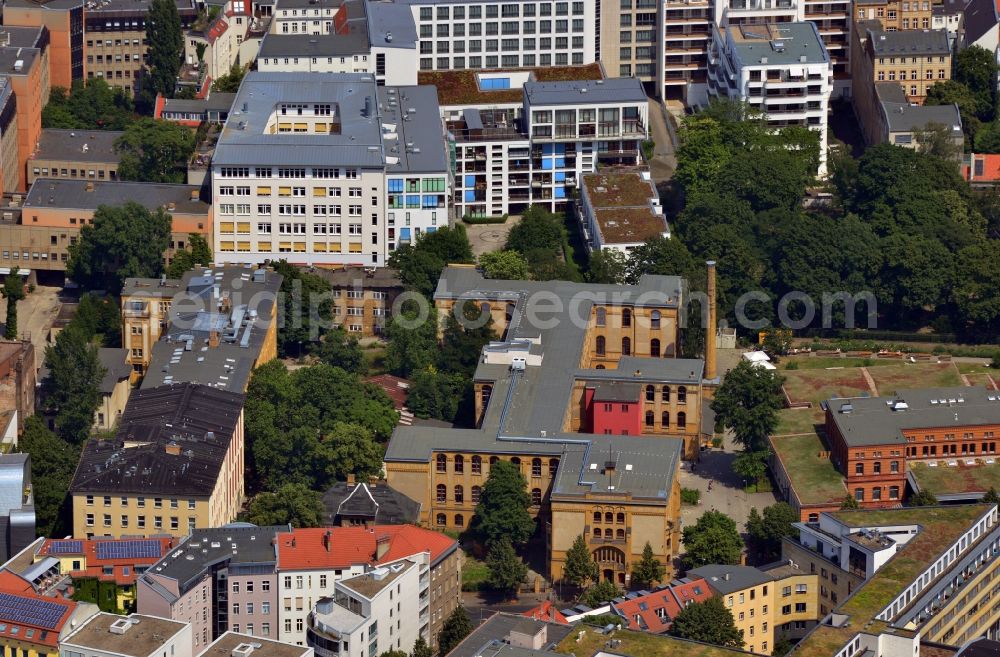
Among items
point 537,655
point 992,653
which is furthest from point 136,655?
point 992,653

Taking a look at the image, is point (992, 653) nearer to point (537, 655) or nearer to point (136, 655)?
point (537, 655)
